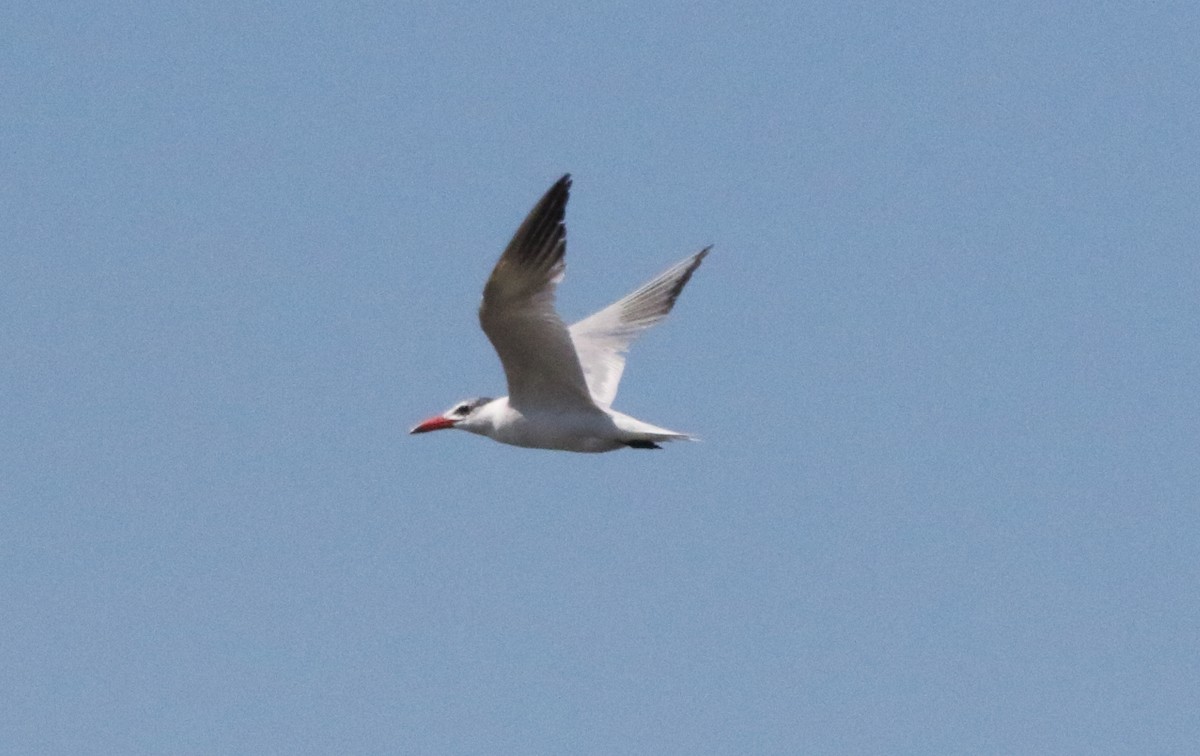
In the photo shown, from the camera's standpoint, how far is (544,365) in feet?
66.7

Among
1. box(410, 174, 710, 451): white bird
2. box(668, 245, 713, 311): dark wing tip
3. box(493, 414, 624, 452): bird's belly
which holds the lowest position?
box(493, 414, 624, 452): bird's belly

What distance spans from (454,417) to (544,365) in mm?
1951

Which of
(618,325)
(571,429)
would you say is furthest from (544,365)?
(618,325)

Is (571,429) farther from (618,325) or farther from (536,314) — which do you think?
(618,325)

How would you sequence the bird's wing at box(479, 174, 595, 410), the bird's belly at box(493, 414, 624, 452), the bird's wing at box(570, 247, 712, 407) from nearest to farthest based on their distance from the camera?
the bird's wing at box(479, 174, 595, 410)
the bird's belly at box(493, 414, 624, 452)
the bird's wing at box(570, 247, 712, 407)

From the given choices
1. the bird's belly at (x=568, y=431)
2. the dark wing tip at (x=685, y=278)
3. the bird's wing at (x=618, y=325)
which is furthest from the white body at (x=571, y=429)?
the dark wing tip at (x=685, y=278)

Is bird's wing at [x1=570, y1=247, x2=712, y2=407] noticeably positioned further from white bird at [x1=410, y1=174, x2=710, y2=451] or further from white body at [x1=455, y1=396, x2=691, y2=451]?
white body at [x1=455, y1=396, x2=691, y2=451]

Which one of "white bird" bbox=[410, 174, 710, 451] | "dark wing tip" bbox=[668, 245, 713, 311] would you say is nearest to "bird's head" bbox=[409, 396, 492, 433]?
"white bird" bbox=[410, 174, 710, 451]

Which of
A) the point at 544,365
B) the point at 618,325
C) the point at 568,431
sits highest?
the point at 618,325

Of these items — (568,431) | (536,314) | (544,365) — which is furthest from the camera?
(568,431)

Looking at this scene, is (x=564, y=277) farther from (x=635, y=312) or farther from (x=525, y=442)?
(x=635, y=312)

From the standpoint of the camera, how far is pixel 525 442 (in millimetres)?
21078

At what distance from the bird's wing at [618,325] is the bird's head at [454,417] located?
4.35 feet

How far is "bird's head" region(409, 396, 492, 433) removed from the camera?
2173cm
